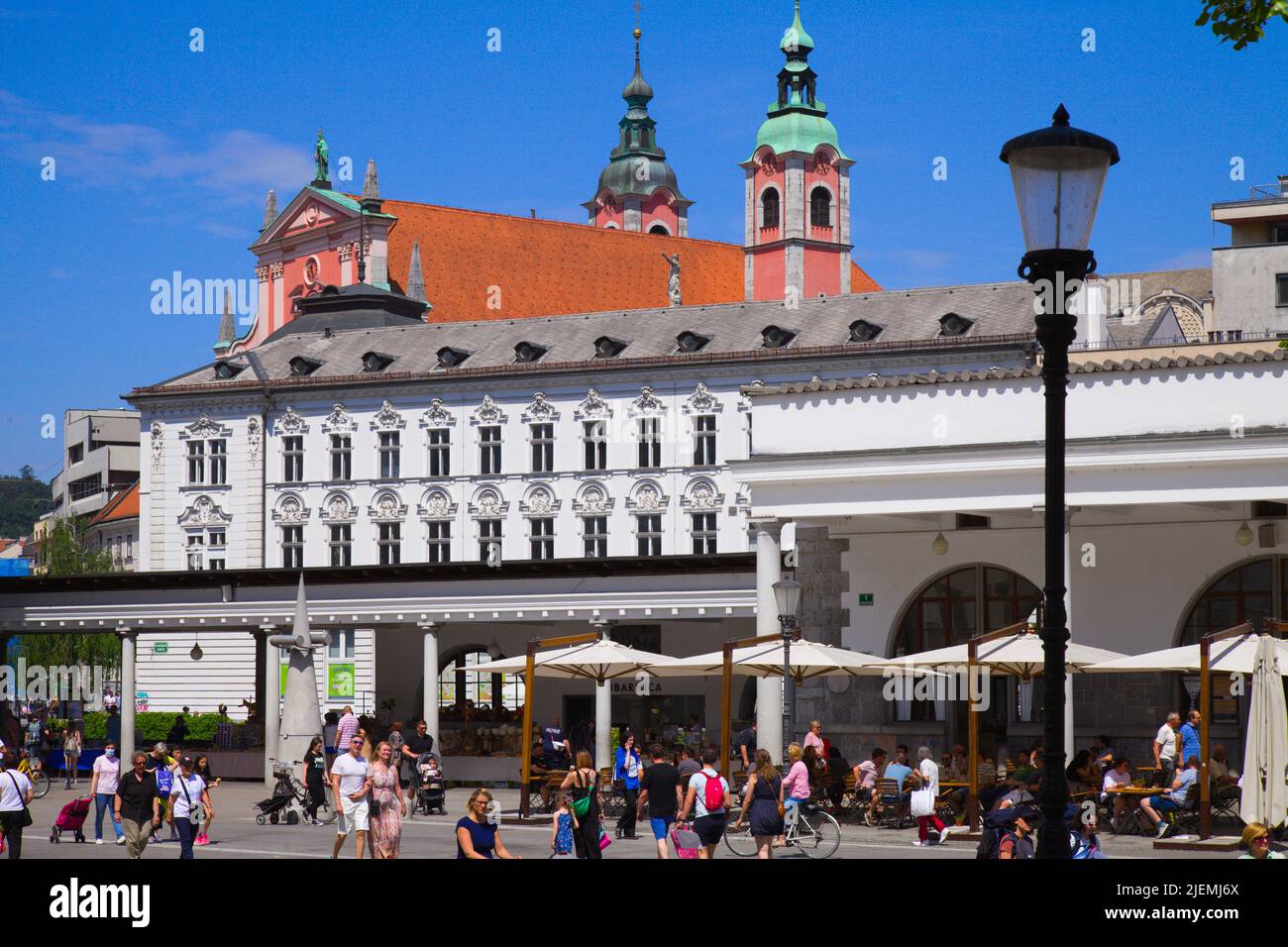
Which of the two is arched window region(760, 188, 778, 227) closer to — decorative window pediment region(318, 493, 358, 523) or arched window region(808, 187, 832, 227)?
arched window region(808, 187, 832, 227)

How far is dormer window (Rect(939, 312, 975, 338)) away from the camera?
61.9 m

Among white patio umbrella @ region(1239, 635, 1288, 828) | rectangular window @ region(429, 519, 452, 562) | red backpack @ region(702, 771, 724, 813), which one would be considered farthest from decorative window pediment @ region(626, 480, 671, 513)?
red backpack @ region(702, 771, 724, 813)

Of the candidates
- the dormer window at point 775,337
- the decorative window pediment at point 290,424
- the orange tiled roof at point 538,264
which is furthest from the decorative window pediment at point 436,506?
the orange tiled roof at point 538,264

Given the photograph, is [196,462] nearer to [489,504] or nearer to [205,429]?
[205,429]

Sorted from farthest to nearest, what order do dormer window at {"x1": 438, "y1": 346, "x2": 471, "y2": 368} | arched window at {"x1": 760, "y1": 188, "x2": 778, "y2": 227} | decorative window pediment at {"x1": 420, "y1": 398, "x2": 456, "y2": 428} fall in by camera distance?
arched window at {"x1": 760, "y1": 188, "x2": 778, "y2": 227}, dormer window at {"x1": 438, "y1": 346, "x2": 471, "y2": 368}, decorative window pediment at {"x1": 420, "y1": 398, "x2": 456, "y2": 428}

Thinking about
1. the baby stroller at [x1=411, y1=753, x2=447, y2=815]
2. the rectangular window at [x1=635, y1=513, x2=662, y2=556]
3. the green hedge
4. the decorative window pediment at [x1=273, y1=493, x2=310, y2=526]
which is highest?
the decorative window pediment at [x1=273, y1=493, x2=310, y2=526]

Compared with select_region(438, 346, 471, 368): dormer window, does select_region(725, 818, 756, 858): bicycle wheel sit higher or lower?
lower

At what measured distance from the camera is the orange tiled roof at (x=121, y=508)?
4446 inches

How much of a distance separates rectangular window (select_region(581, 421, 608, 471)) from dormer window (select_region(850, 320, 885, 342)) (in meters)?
9.08

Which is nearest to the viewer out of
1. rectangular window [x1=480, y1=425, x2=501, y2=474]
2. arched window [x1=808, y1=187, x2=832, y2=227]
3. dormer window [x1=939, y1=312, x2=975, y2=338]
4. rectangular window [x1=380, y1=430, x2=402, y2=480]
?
dormer window [x1=939, y1=312, x2=975, y2=338]

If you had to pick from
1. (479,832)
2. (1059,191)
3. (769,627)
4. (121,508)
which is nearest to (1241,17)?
(1059,191)

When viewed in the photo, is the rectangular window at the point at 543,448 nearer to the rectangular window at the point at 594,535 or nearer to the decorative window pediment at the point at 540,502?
the decorative window pediment at the point at 540,502

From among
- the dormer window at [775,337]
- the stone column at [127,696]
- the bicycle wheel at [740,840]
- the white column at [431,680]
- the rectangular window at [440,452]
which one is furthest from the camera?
the rectangular window at [440,452]

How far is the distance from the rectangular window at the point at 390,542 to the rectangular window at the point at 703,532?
37.3ft
